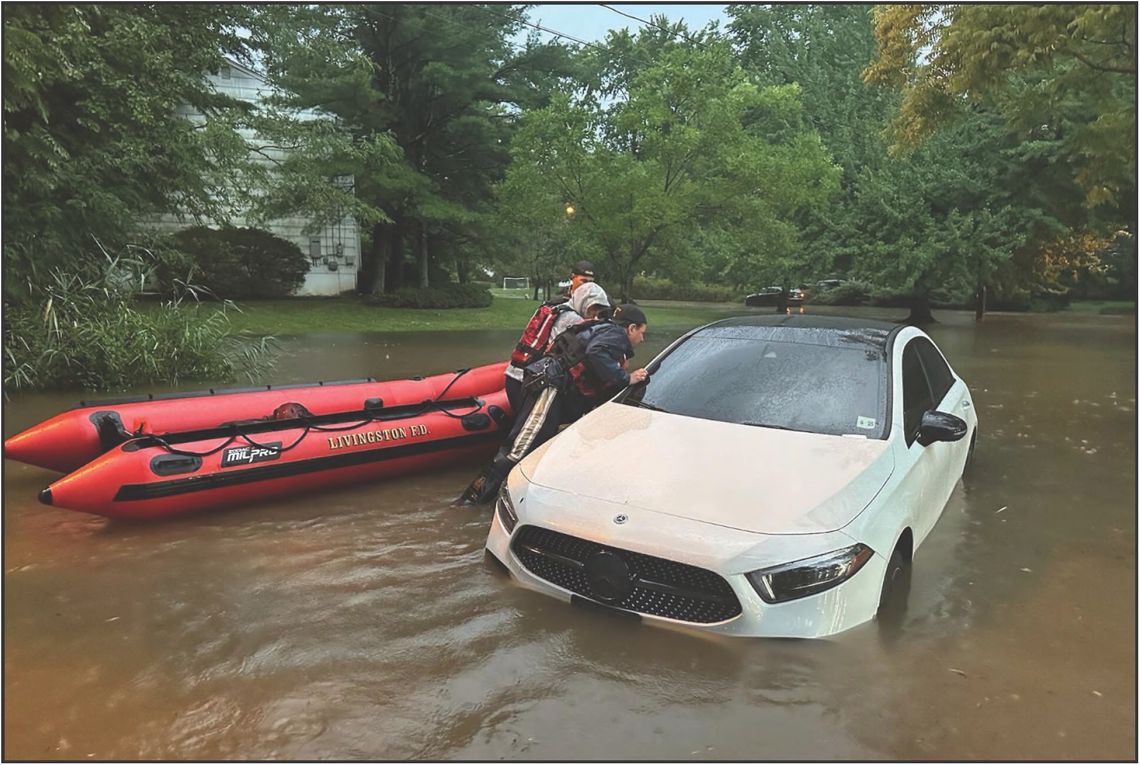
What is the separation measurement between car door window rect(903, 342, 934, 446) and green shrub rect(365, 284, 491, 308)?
851 inches

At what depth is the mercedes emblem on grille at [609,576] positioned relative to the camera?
11.2 feet

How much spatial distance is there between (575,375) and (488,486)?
1.09 metres

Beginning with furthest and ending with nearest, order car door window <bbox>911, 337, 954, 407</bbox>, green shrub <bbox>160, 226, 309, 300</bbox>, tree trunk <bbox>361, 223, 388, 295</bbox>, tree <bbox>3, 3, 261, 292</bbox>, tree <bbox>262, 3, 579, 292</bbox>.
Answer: tree trunk <bbox>361, 223, 388, 295</bbox>
tree <bbox>262, 3, 579, 292</bbox>
green shrub <bbox>160, 226, 309, 300</bbox>
tree <bbox>3, 3, 261, 292</bbox>
car door window <bbox>911, 337, 954, 407</bbox>

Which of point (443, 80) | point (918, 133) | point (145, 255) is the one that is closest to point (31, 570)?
point (145, 255)

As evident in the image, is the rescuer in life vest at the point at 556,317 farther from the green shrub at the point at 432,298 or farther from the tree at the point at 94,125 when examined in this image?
the green shrub at the point at 432,298

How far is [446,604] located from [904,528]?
91.5 inches

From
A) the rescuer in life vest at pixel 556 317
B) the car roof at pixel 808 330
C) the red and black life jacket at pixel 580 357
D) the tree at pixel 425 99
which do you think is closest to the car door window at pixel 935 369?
the car roof at pixel 808 330

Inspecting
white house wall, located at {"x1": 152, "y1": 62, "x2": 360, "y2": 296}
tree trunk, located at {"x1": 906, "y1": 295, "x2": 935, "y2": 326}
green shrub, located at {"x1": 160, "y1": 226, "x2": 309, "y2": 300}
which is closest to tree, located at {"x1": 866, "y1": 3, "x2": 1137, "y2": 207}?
tree trunk, located at {"x1": 906, "y1": 295, "x2": 935, "y2": 326}

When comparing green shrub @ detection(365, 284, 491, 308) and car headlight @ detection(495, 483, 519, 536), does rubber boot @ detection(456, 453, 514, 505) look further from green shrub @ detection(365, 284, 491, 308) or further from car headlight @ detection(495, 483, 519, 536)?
green shrub @ detection(365, 284, 491, 308)

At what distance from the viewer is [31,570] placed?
4.47 m

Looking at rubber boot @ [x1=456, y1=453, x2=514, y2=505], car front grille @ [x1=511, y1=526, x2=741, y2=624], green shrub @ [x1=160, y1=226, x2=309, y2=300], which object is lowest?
rubber boot @ [x1=456, y1=453, x2=514, y2=505]

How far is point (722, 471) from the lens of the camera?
373 cm

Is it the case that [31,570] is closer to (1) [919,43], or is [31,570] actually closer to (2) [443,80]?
(1) [919,43]

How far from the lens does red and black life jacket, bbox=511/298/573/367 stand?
6078 millimetres
